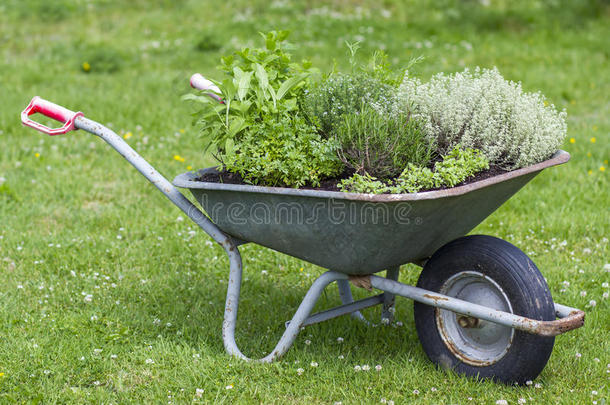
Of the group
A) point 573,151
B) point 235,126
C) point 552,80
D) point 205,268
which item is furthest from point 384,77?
point 552,80

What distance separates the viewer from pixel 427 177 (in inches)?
91.4

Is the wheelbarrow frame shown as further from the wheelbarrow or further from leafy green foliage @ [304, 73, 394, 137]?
leafy green foliage @ [304, 73, 394, 137]

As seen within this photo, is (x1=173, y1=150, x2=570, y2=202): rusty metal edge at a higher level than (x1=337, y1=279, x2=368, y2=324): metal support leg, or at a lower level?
higher

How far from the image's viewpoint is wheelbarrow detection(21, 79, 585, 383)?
7.52 ft

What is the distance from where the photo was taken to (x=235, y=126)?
2.58 metres

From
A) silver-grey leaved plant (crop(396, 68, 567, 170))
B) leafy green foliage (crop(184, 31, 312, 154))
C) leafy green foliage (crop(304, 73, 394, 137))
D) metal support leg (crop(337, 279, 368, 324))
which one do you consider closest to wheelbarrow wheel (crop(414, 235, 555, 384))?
silver-grey leaved plant (crop(396, 68, 567, 170))

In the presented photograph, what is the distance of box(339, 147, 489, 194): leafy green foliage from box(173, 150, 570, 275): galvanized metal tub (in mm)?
70

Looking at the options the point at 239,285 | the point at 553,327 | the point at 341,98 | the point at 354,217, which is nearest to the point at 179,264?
the point at 239,285

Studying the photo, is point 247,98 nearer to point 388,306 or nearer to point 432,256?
point 432,256

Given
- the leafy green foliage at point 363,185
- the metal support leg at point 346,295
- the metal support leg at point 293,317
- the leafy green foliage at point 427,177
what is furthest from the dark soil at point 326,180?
the metal support leg at point 346,295

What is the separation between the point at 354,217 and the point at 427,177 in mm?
278

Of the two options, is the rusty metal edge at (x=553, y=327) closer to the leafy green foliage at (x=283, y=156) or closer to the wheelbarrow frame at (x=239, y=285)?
the wheelbarrow frame at (x=239, y=285)

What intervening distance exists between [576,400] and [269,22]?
6901 millimetres

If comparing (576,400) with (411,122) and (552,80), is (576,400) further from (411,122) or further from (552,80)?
(552,80)
